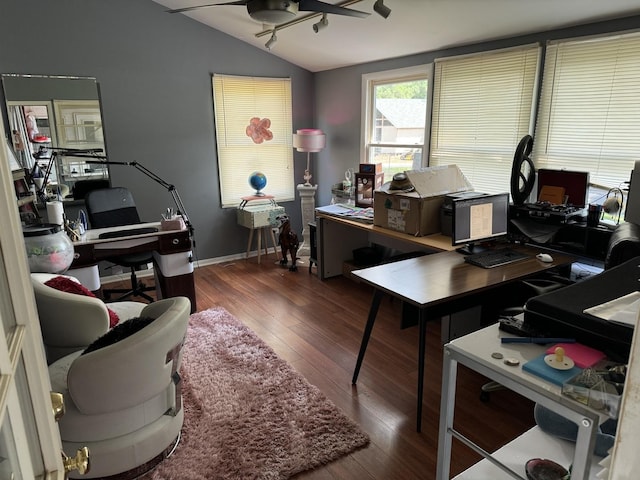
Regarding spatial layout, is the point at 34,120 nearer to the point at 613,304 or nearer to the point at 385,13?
the point at 385,13

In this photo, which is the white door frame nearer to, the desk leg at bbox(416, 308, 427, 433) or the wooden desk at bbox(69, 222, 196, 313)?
the desk leg at bbox(416, 308, 427, 433)

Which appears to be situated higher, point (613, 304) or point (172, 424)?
point (613, 304)

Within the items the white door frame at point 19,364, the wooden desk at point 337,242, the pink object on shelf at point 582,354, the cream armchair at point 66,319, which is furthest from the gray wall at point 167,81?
the white door frame at point 19,364

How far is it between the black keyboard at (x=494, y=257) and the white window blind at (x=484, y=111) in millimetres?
970

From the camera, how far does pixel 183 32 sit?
4445 mm

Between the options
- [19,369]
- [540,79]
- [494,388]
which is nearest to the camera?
[19,369]

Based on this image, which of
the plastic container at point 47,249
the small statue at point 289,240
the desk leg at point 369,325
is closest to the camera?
the desk leg at point 369,325

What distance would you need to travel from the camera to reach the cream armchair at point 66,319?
204cm

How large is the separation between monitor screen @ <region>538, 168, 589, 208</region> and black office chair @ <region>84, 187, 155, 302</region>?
3132mm

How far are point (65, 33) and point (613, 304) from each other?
455 centimetres

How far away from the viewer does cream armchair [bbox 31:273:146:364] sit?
6.70ft

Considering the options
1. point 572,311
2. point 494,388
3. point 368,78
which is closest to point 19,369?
point 572,311

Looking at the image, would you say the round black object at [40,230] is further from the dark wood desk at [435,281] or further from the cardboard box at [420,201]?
the cardboard box at [420,201]

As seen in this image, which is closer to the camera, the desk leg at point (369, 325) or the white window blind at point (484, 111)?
the desk leg at point (369, 325)
